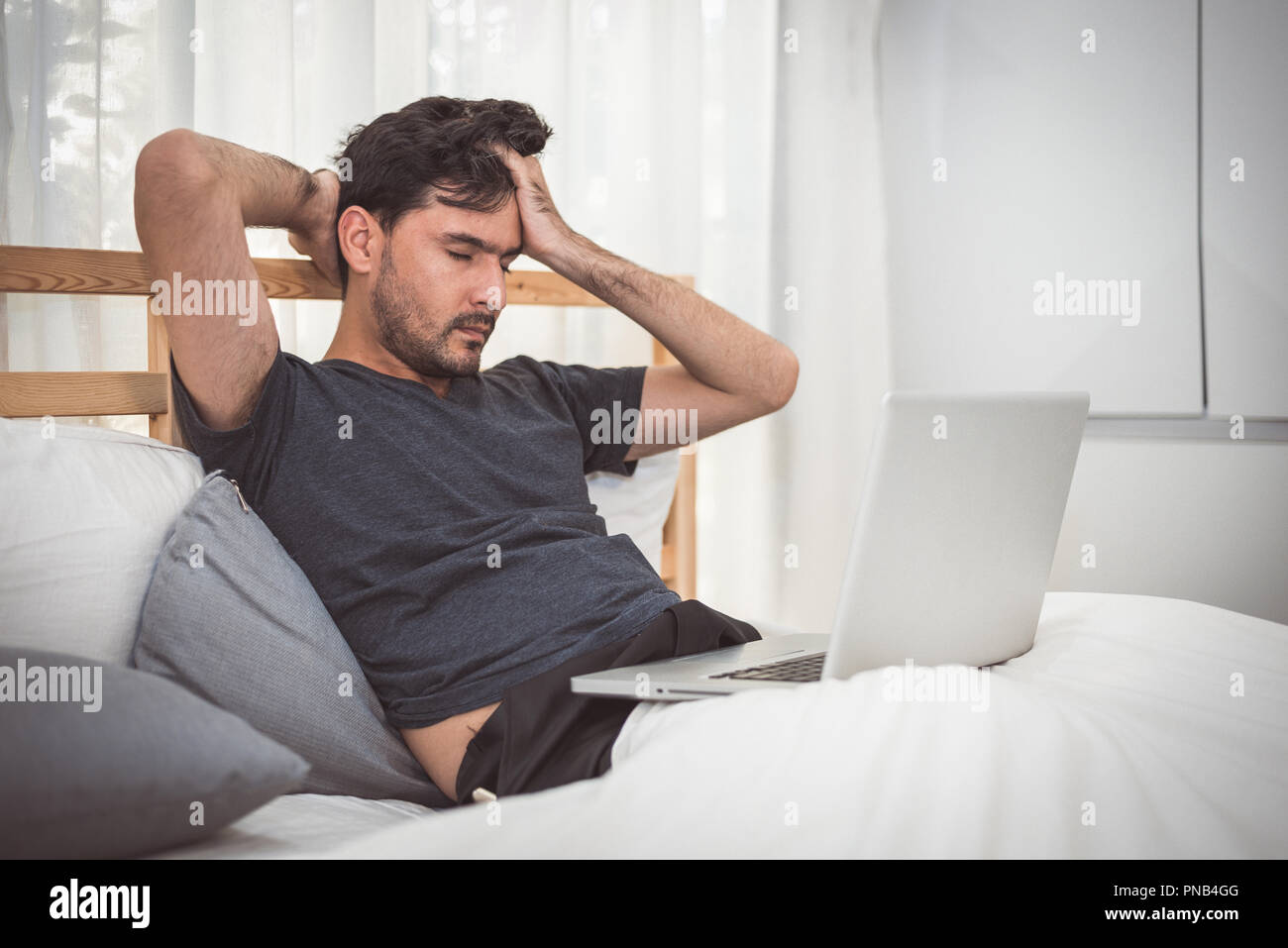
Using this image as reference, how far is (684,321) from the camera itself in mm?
1545

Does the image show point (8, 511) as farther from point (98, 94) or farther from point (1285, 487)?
point (1285, 487)

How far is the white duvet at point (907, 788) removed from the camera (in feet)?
2.33

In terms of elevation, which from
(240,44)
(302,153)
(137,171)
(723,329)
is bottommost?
(723,329)

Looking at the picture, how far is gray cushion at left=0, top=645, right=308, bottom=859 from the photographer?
0.70 meters

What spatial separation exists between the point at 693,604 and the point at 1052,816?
0.57 metres

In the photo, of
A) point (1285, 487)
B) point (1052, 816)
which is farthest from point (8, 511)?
point (1285, 487)

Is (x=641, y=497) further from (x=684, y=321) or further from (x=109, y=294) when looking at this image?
(x=109, y=294)

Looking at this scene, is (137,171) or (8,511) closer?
(8,511)

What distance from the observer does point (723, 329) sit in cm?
157

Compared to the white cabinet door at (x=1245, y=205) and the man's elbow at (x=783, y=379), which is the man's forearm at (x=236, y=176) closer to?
the man's elbow at (x=783, y=379)

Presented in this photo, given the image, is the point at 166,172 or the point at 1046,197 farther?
the point at 1046,197

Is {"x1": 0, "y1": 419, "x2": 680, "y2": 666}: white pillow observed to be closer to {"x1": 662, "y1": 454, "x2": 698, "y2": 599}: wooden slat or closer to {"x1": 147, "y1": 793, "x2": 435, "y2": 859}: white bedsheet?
{"x1": 147, "y1": 793, "x2": 435, "y2": 859}: white bedsheet

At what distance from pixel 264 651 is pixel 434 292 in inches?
20.1

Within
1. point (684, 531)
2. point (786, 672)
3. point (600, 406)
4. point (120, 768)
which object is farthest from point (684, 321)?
point (120, 768)
